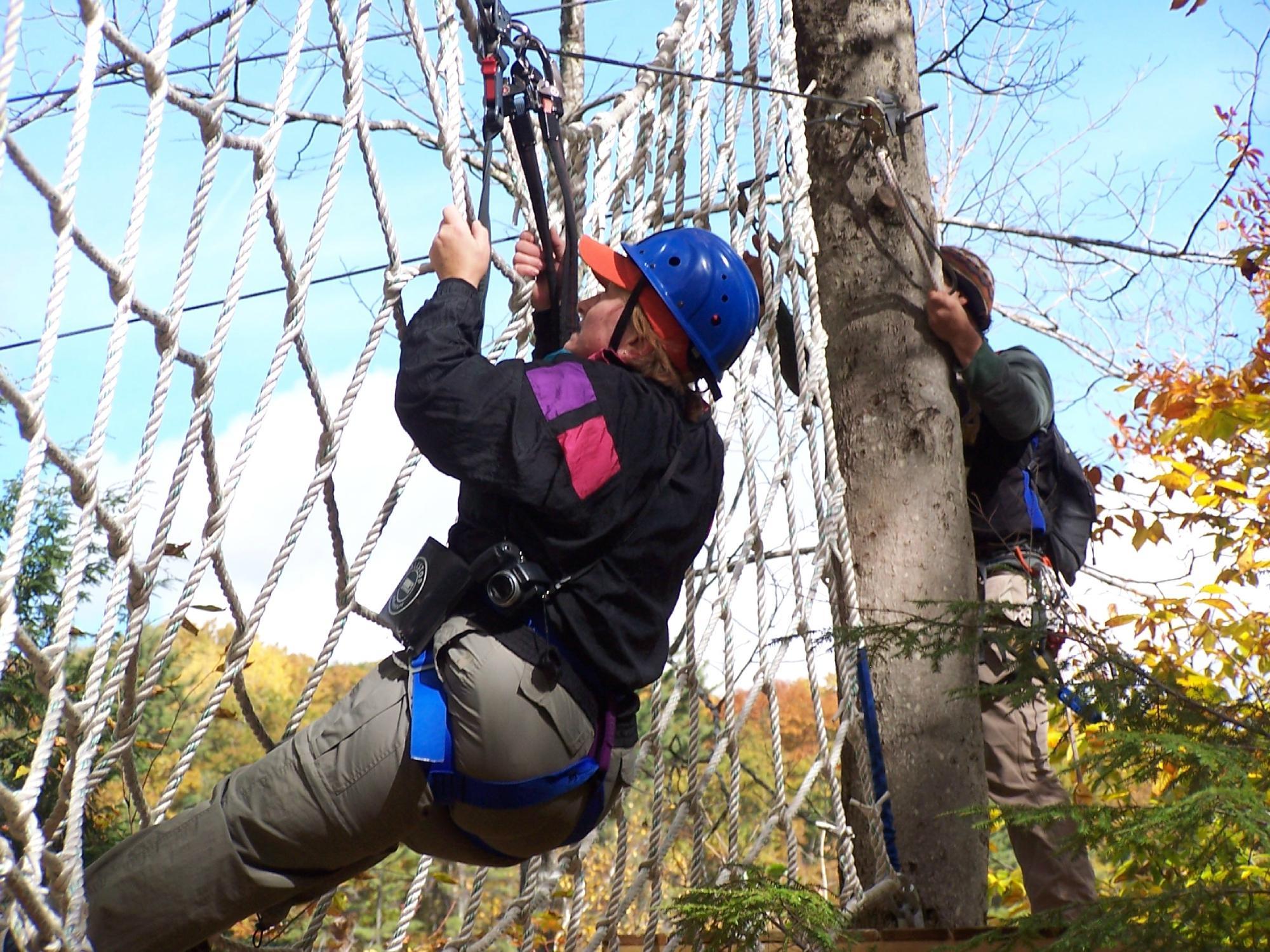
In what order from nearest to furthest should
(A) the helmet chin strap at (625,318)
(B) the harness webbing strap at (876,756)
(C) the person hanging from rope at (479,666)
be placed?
1. (C) the person hanging from rope at (479,666)
2. (A) the helmet chin strap at (625,318)
3. (B) the harness webbing strap at (876,756)

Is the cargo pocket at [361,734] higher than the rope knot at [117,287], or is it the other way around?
the rope knot at [117,287]

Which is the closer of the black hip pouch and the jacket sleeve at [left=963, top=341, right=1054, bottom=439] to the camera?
the black hip pouch

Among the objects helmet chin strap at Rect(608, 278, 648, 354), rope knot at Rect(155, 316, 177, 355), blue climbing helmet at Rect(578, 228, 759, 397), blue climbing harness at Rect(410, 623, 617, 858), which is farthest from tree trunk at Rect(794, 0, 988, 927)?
rope knot at Rect(155, 316, 177, 355)

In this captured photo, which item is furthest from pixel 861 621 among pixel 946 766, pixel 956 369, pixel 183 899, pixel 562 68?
pixel 562 68

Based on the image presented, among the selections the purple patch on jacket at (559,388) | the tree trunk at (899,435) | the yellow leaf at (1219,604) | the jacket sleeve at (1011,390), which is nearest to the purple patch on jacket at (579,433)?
the purple patch on jacket at (559,388)

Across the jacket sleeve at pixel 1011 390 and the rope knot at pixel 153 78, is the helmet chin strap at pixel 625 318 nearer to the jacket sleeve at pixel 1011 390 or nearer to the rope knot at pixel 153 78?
the rope knot at pixel 153 78

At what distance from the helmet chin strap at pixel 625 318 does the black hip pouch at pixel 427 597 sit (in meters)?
0.39

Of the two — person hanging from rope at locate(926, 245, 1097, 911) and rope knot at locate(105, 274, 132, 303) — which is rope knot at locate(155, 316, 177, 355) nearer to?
rope knot at locate(105, 274, 132, 303)

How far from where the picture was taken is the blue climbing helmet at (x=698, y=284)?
174 centimetres

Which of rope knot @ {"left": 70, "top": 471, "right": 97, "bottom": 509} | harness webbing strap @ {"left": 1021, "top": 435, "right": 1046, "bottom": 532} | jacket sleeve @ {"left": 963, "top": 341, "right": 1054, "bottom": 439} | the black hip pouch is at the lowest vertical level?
the black hip pouch

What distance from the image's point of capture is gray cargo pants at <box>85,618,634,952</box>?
1465 mm

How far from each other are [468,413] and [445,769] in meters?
0.43

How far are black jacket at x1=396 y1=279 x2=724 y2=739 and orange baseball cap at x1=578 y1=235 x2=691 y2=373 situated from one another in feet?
0.27

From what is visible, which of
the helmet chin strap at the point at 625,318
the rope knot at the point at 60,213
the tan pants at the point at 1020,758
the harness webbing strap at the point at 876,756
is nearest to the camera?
the rope knot at the point at 60,213
